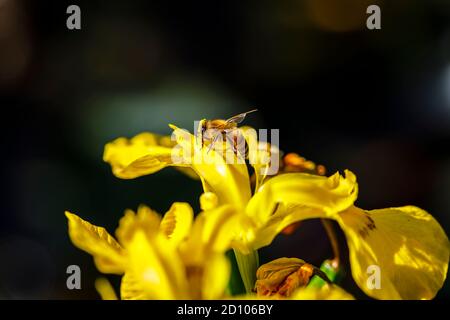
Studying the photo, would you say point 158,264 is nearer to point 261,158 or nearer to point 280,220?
point 280,220

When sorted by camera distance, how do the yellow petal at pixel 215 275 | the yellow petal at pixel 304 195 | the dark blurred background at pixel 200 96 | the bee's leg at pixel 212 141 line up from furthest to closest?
the dark blurred background at pixel 200 96
the bee's leg at pixel 212 141
the yellow petal at pixel 304 195
the yellow petal at pixel 215 275

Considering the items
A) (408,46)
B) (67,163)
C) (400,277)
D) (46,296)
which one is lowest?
(46,296)

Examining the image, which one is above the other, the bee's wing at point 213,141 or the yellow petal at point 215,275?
the bee's wing at point 213,141

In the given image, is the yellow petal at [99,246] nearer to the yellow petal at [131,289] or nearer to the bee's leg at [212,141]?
the yellow petal at [131,289]

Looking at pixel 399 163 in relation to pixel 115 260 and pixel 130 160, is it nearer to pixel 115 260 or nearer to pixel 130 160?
pixel 130 160

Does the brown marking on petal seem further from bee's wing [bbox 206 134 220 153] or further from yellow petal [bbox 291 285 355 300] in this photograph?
bee's wing [bbox 206 134 220 153]

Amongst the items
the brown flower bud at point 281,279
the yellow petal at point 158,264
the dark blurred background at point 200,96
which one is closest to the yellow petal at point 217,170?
the brown flower bud at point 281,279
